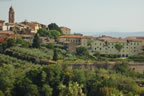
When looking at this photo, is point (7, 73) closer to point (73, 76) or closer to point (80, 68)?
point (73, 76)

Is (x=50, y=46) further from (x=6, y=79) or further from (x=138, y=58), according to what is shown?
(x=6, y=79)

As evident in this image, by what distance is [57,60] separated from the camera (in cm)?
3384

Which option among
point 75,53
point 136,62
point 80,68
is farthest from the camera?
point 75,53

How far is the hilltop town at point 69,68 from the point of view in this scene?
27.1 m

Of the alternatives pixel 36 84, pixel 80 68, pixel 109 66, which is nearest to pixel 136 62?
pixel 109 66

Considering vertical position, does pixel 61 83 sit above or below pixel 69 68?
below

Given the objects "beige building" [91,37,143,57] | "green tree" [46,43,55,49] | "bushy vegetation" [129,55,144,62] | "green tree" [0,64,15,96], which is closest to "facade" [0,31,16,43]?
"green tree" [46,43,55,49]

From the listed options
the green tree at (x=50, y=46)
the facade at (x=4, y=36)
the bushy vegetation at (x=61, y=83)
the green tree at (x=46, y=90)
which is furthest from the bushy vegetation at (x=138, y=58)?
the facade at (x=4, y=36)

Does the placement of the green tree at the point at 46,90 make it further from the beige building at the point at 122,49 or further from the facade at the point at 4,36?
the facade at the point at 4,36

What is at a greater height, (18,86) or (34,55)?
(34,55)

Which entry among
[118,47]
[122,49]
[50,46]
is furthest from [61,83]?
[122,49]

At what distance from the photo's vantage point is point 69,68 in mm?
32219

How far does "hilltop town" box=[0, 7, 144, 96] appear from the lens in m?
27.1

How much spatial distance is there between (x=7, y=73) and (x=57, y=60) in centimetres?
734
